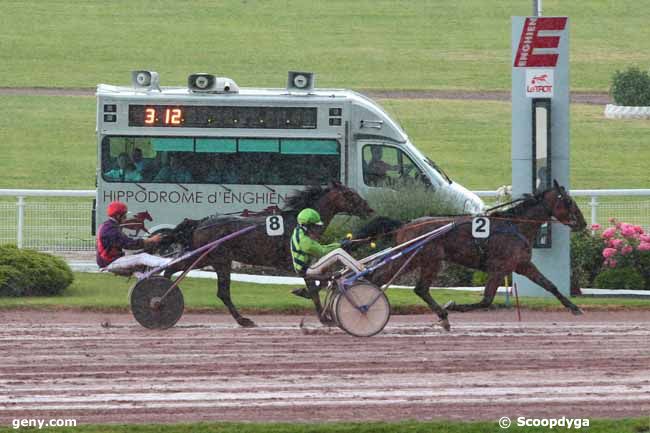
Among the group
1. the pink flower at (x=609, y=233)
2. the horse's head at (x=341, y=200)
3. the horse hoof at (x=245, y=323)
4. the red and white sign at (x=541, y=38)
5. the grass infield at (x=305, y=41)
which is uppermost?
the grass infield at (x=305, y=41)

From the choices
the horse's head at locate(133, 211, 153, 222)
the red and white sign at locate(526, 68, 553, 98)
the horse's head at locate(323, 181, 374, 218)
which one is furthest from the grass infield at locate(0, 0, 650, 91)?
the horse's head at locate(323, 181, 374, 218)

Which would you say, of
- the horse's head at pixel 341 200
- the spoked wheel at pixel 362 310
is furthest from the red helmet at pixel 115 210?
the spoked wheel at pixel 362 310

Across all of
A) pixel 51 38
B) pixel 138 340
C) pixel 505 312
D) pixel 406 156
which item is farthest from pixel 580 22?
pixel 138 340

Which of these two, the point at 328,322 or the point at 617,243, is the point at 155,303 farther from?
the point at 617,243

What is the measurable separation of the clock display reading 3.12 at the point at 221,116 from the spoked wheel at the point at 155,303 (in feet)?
22.3

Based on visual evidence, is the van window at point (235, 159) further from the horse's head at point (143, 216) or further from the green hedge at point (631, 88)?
the green hedge at point (631, 88)

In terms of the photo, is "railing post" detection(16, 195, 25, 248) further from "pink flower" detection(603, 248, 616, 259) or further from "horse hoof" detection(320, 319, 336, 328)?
"pink flower" detection(603, 248, 616, 259)

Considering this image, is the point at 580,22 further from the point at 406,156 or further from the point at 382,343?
the point at 382,343

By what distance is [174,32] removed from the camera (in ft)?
177

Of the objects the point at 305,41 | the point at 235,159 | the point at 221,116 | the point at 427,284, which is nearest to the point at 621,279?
the point at 427,284

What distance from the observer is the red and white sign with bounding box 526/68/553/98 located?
1662cm

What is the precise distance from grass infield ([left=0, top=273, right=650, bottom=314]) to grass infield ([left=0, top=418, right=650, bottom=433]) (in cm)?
656

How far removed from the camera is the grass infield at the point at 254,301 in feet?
52.1

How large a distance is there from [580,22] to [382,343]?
4595cm
